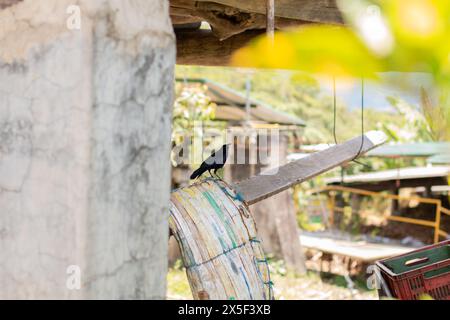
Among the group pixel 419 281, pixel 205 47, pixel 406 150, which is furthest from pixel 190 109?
pixel 419 281

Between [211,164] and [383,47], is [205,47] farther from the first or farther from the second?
[383,47]

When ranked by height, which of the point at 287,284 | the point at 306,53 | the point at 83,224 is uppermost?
the point at 306,53

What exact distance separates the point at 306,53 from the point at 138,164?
117cm

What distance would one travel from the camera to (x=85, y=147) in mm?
1949

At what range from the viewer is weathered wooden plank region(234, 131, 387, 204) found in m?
3.57

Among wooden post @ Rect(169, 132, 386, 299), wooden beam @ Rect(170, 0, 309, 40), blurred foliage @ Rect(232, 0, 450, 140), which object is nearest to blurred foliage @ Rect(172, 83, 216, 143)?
wooden beam @ Rect(170, 0, 309, 40)

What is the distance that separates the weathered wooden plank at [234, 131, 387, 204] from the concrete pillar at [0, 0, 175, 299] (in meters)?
1.37

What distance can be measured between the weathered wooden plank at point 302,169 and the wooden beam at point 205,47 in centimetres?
126

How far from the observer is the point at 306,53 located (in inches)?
39.3

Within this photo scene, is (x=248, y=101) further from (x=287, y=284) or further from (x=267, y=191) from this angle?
(x=267, y=191)

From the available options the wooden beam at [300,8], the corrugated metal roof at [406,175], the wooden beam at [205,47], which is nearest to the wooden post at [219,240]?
the wooden beam at [300,8]

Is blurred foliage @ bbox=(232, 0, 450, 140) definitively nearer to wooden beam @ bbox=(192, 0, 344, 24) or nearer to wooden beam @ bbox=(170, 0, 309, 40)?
wooden beam @ bbox=(192, 0, 344, 24)

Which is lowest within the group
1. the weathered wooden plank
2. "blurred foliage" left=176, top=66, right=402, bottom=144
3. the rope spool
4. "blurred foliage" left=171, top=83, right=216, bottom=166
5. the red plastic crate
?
the red plastic crate
